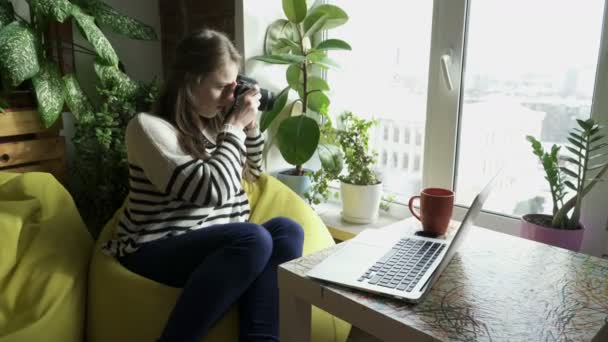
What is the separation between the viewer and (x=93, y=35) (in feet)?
5.18

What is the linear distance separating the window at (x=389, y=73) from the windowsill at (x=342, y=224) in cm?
14

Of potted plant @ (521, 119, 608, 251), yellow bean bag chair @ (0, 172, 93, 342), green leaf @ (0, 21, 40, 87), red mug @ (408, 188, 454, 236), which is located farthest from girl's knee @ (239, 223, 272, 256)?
green leaf @ (0, 21, 40, 87)

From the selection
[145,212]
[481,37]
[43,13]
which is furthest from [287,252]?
[43,13]

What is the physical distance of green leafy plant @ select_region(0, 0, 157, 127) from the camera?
141cm

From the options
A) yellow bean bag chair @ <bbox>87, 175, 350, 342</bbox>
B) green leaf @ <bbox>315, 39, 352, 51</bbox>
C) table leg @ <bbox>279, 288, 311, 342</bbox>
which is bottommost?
yellow bean bag chair @ <bbox>87, 175, 350, 342</bbox>

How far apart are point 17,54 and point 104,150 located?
1.31 ft

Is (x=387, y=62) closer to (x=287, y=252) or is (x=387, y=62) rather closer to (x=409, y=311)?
(x=287, y=252)

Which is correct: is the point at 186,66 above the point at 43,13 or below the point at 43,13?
below

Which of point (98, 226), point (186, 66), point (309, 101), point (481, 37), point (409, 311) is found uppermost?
point (481, 37)

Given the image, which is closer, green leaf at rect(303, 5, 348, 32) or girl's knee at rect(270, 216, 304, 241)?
girl's knee at rect(270, 216, 304, 241)

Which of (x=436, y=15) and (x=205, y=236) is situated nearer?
(x=205, y=236)

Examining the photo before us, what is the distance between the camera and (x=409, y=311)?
729mm

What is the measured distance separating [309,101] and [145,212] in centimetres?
90

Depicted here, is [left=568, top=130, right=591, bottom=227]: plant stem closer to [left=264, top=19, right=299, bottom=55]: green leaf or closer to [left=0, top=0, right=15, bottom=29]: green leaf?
[left=264, top=19, right=299, bottom=55]: green leaf
